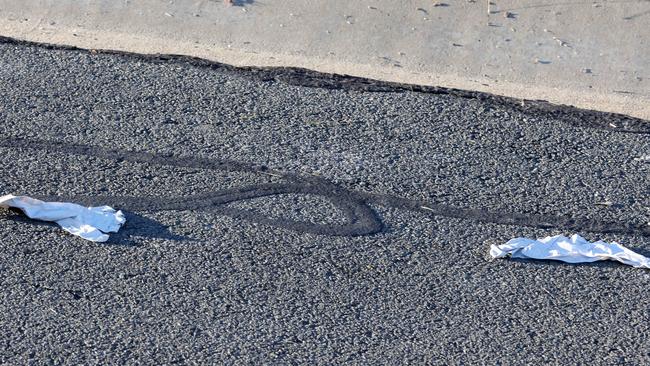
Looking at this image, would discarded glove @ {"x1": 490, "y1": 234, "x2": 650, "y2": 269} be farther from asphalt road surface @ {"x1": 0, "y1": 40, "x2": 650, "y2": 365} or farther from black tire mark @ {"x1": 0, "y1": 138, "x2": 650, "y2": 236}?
black tire mark @ {"x1": 0, "y1": 138, "x2": 650, "y2": 236}

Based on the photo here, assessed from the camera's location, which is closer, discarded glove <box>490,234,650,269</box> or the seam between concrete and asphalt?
discarded glove <box>490,234,650,269</box>

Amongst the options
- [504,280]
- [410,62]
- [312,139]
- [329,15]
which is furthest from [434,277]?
[329,15]

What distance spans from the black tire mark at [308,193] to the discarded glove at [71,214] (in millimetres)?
121

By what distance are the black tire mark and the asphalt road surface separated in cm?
1

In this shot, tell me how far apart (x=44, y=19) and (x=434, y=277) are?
3731mm

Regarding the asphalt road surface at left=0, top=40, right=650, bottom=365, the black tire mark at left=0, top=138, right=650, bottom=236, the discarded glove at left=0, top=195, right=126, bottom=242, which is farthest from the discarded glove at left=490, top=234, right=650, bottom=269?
the discarded glove at left=0, top=195, right=126, bottom=242

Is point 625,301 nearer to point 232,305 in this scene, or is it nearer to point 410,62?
point 232,305

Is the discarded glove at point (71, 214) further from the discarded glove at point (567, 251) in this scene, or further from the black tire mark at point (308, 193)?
the discarded glove at point (567, 251)

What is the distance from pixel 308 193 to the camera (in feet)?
17.6

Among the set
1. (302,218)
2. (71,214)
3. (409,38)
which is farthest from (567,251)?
(409,38)

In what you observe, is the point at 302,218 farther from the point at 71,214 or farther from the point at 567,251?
the point at 567,251

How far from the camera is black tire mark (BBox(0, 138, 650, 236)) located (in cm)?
513

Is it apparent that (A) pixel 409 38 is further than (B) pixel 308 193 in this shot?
Yes

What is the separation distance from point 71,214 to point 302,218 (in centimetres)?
103
